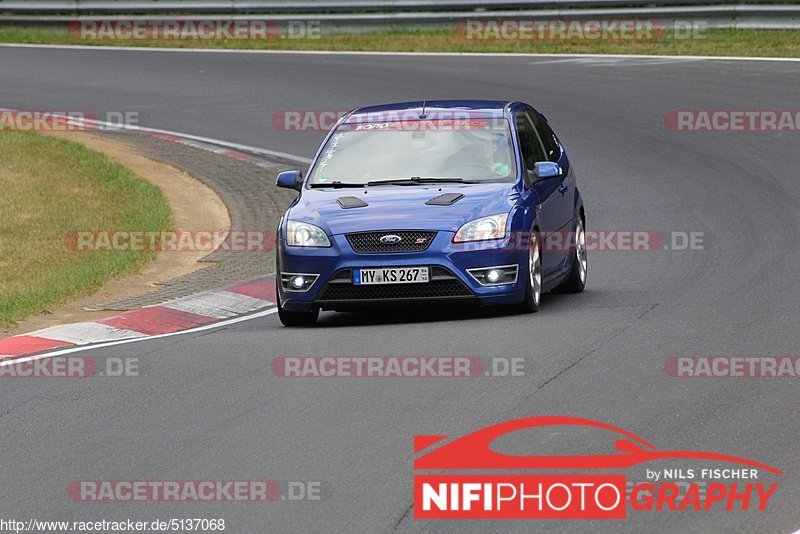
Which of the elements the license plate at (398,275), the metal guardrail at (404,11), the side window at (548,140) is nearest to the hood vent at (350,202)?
the license plate at (398,275)

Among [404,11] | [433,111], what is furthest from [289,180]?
[404,11]

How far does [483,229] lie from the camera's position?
449 inches

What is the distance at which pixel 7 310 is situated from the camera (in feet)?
43.2

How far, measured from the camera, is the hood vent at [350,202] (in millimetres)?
11641

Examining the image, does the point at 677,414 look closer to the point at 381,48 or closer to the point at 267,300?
the point at 267,300

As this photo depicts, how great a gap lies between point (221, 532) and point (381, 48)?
85.9ft

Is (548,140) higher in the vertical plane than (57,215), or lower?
higher

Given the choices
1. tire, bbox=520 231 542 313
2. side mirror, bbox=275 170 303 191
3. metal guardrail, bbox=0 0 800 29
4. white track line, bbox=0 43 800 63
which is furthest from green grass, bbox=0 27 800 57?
side mirror, bbox=275 170 303 191

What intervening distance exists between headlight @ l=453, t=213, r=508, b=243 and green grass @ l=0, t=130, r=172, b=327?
3983 mm

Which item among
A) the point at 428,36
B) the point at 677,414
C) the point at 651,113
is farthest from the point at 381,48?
the point at 677,414

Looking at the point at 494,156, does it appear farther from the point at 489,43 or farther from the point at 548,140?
the point at 489,43

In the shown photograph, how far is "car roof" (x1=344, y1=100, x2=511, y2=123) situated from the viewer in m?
12.7

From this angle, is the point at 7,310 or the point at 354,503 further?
the point at 7,310

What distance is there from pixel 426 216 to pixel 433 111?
5.54 ft
